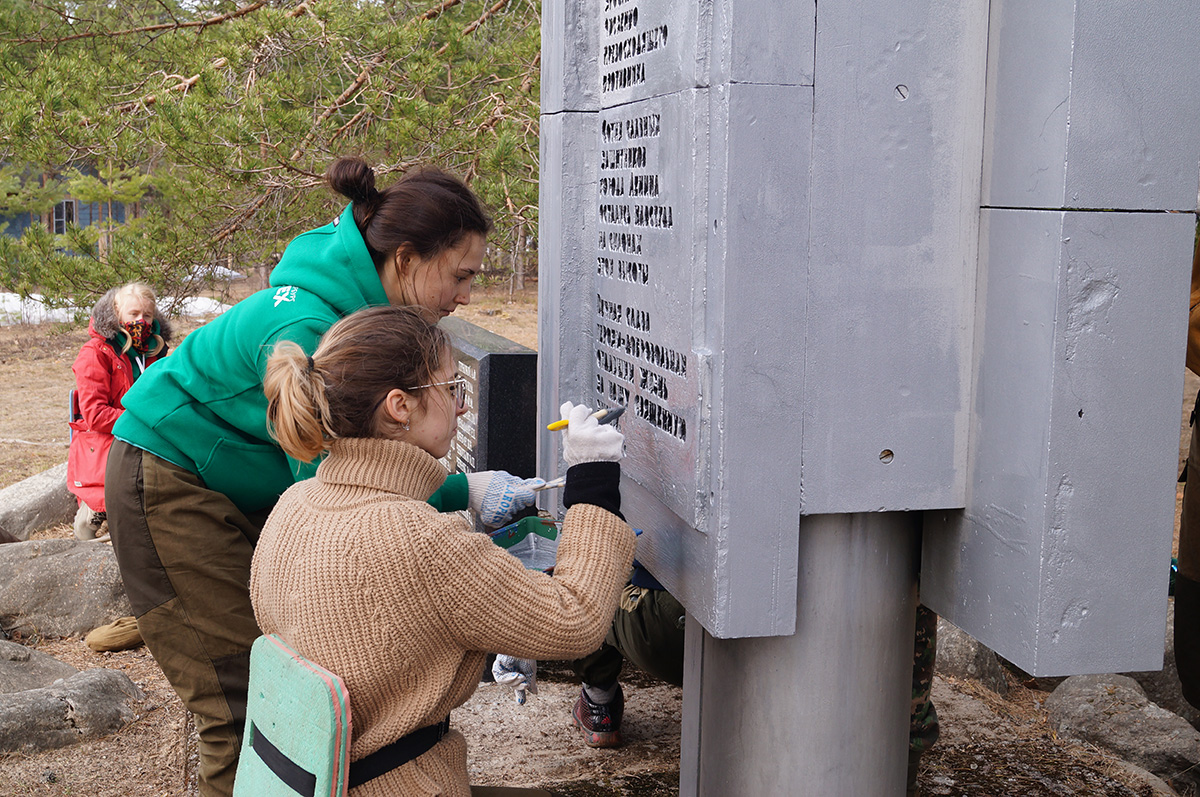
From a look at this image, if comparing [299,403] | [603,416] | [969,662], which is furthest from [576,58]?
[969,662]

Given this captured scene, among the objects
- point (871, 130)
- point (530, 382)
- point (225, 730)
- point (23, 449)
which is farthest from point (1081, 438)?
point (23, 449)

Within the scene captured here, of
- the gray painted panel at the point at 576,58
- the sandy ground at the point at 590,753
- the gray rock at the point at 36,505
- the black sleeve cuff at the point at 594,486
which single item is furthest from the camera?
the gray rock at the point at 36,505

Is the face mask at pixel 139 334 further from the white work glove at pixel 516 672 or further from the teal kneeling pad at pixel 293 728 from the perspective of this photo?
the teal kneeling pad at pixel 293 728

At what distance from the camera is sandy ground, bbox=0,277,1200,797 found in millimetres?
3354

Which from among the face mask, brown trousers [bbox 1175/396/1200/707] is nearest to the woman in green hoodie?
brown trousers [bbox 1175/396/1200/707]

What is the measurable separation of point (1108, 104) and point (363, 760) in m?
1.55

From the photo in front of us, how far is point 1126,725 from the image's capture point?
3.82m

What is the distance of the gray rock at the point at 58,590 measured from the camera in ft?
17.3

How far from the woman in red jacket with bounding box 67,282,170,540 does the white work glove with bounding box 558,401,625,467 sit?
14.0ft

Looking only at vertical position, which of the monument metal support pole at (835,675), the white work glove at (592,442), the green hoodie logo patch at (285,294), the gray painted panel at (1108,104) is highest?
the gray painted panel at (1108,104)

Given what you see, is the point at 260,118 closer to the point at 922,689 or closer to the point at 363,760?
the point at 922,689

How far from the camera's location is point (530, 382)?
4359 millimetres

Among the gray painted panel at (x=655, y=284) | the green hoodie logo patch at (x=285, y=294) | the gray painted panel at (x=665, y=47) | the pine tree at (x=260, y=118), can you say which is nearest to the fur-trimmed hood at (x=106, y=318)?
the pine tree at (x=260, y=118)

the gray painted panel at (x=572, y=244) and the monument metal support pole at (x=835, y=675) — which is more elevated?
the gray painted panel at (x=572, y=244)
